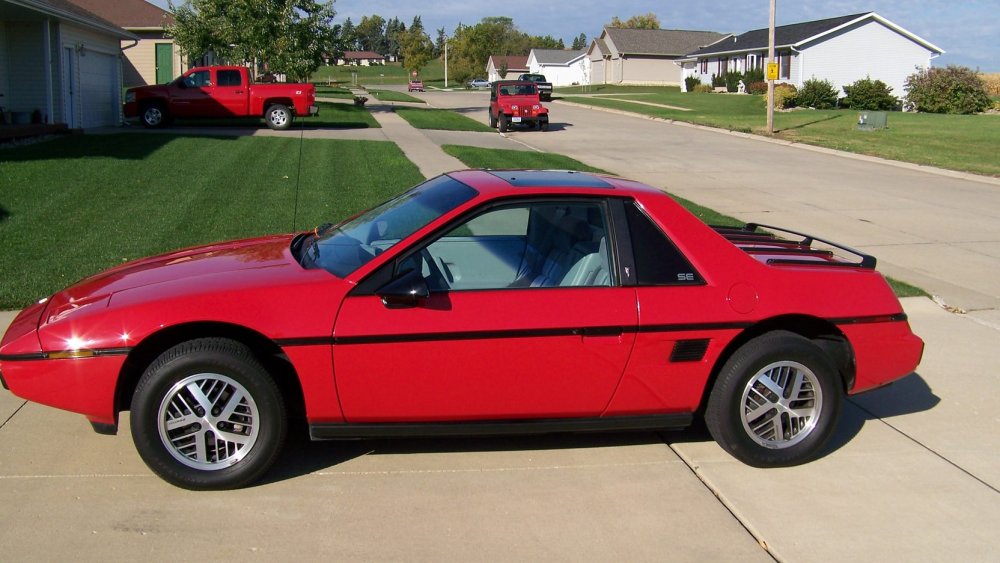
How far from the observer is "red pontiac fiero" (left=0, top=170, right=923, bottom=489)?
162 inches

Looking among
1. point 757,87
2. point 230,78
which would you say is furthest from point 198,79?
point 757,87

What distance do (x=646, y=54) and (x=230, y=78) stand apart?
211ft

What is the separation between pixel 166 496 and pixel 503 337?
1725mm

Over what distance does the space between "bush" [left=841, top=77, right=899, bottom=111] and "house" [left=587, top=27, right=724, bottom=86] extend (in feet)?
121

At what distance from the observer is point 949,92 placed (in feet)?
154

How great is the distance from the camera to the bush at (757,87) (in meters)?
57.3

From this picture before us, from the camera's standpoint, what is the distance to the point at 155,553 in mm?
3688

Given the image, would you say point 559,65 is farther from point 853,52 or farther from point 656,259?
point 656,259

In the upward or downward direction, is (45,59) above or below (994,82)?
below

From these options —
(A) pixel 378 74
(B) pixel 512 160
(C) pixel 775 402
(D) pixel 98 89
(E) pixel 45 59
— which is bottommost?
(C) pixel 775 402

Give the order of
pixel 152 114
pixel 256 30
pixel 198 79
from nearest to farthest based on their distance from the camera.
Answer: pixel 152 114 → pixel 198 79 → pixel 256 30

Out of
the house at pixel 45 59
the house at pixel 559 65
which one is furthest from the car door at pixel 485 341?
the house at pixel 559 65

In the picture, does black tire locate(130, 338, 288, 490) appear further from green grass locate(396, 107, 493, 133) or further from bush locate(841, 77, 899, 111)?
bush locate(841, 77, 899, 111)

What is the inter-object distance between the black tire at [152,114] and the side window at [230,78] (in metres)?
1.89
